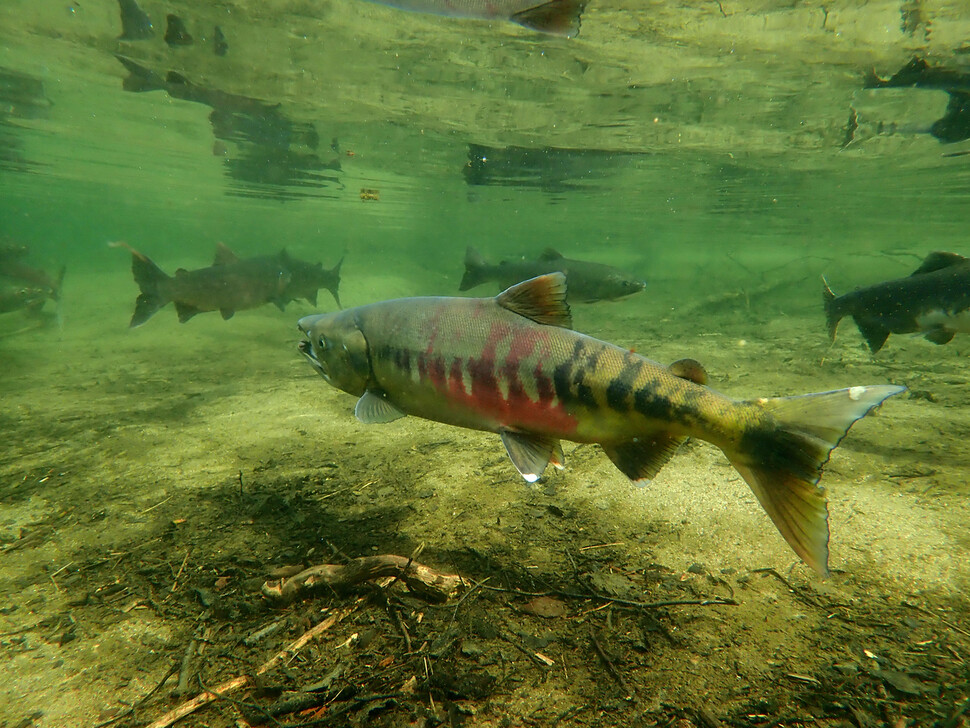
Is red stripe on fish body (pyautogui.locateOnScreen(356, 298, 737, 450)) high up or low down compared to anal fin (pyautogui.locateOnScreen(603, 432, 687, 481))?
up

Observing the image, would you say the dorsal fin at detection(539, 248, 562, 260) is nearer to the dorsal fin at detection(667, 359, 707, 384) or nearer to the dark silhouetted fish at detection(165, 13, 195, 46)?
the dorsal fin at detection(667, 359, 707, 384)

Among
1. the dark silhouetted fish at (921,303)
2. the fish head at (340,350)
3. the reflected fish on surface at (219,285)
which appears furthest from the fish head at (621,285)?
the fish head at (340,350)

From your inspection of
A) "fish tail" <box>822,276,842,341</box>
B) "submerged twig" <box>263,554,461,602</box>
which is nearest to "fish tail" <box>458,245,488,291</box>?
"fish tail" <box>822,276,842,341</box>

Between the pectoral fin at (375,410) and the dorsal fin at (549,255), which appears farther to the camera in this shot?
the dorsal fin at (549,255)

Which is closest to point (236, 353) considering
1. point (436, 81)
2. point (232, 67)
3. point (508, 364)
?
point (232, 67)

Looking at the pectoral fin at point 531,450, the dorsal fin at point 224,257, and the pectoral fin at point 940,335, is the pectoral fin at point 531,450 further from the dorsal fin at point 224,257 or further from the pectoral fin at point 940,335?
the dorsal fin at point 224,257

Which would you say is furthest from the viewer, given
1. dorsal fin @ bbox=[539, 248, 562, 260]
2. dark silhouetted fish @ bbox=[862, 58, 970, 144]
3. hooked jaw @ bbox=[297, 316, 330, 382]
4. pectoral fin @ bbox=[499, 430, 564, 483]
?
dark silhouetted fish @ bbox=[862, 58, 970, 144]
